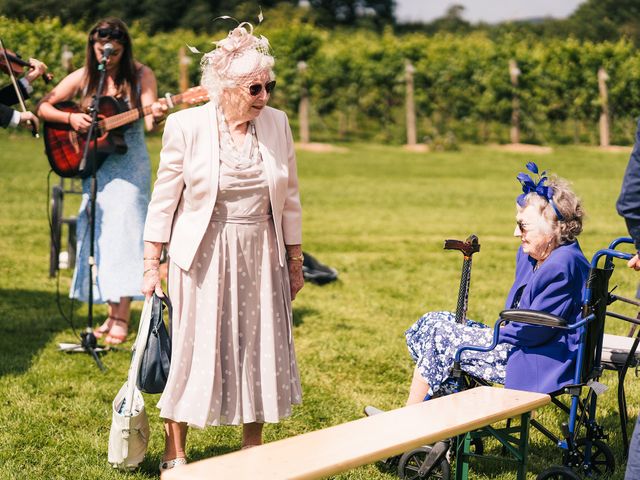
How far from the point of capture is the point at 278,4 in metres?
55.9

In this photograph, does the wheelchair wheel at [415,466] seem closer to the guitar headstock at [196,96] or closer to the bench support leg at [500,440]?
the bench support leg at [500,440]

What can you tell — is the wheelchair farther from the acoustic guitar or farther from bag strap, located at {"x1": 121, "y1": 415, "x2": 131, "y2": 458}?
the acoustic guitar

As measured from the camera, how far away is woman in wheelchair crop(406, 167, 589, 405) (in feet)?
14.0

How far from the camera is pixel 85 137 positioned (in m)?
6.61

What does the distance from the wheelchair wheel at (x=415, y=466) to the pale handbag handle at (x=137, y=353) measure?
1244mm

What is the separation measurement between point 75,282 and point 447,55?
81.0ft

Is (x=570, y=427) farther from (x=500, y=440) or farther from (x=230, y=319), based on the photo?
(x=230, y=319)

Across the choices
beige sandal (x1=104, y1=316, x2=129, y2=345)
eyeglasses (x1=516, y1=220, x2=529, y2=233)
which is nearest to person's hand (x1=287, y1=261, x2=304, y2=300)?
eyeglasses (x1=516, y1=220, x2=529, y2=233)

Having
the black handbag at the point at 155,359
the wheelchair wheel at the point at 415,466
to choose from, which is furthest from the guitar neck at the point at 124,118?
the wheelchair wheel at the point at 415,466

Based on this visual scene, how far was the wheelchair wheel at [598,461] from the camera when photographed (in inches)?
172

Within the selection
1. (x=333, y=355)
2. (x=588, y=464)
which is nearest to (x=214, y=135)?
(x=588, y=464)

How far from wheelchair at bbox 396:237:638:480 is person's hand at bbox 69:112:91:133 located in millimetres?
3170

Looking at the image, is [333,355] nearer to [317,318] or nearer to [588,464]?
[317,318]

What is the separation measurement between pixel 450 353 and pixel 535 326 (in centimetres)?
45
